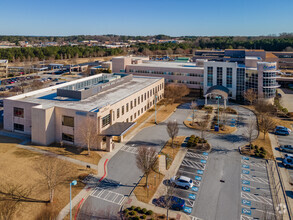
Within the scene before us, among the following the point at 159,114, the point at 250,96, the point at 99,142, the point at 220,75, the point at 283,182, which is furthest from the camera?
the point at 220,75

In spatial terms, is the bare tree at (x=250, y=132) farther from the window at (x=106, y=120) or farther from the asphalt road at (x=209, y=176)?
the window at (x=106, y=120)

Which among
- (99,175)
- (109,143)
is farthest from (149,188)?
(109,143)

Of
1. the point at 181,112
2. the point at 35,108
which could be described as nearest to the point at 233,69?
the point at 181,112

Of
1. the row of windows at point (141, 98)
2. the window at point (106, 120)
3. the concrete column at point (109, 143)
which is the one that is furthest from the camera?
the row of windows at point (141, 98)

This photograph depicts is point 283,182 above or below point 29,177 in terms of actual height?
below

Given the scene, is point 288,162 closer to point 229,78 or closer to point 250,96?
point 250,96

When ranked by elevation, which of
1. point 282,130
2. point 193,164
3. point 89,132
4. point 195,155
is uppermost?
point 89,132

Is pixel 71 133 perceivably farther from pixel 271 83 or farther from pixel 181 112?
pixel 271 83

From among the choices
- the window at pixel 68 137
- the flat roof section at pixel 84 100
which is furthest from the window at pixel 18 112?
the window at pixel 68 137
